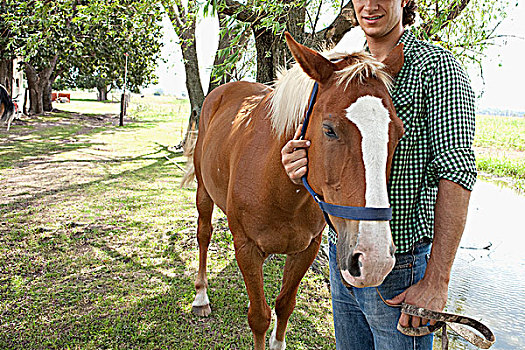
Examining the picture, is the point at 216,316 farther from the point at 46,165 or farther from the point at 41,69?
the point at 41,69

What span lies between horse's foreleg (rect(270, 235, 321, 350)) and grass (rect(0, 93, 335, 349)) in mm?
195

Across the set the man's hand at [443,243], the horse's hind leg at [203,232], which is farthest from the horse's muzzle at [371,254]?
the horse's hind leg at [203,232]

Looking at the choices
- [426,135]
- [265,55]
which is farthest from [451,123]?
[265,55]

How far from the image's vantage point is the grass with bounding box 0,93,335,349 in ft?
9.40

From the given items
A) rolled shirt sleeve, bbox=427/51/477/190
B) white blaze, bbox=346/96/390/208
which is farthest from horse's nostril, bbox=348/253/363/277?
rolled shirt sleeve, bbox=427/51/477/190

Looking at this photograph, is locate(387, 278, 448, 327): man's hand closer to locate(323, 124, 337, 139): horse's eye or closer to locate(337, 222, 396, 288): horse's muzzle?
locate(337, 222, 396, 288): horse's muzzle

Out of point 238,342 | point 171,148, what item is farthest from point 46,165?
point 238,342

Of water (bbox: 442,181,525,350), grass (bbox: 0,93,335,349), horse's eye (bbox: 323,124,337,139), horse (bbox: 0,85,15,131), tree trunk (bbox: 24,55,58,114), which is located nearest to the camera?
horse's eye (bbox: 323,124,337,139)

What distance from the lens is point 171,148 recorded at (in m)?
13.1

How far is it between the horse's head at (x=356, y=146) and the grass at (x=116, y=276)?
1991mm

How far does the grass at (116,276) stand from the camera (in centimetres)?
287

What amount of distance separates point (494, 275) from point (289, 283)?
11.3ft

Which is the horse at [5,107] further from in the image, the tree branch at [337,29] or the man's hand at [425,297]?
the man's hand at [425,297]

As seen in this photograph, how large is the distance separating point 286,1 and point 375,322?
4.12 meters
